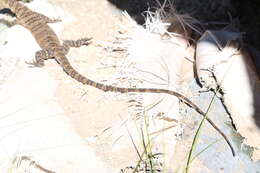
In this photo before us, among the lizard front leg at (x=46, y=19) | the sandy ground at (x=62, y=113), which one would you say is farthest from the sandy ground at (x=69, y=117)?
the lizard front leg at (x=46, y=19)

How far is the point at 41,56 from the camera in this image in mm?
5031

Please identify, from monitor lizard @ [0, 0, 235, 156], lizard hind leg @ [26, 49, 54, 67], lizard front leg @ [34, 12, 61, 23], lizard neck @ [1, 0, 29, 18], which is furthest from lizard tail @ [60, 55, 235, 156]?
lizard neck @ [1, 0, 29, 18]

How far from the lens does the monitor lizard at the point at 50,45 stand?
435 centimetres

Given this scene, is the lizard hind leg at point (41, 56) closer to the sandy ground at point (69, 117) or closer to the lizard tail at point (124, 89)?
the sandy ground at point (69, 117)

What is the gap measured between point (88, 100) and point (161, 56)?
85 centimetres

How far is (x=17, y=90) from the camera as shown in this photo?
14.7 ft

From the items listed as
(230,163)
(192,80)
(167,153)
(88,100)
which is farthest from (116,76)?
(230,163)

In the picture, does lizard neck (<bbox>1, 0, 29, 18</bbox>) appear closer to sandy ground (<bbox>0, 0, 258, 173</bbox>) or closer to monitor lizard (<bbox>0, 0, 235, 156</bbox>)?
monitor lizard (<bbox>0, 0, 235, 156</bbox>)

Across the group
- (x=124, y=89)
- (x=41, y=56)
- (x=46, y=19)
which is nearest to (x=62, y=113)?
(x=124, y=89)

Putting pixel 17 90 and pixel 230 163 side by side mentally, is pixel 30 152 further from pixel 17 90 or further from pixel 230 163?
pixel 230 163

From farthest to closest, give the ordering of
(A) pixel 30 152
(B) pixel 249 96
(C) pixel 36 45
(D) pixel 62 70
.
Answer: (C) pixel 36 45 < (D) pixel 62 70 < (B) pixel 249 96 < (A) pixel 30 152

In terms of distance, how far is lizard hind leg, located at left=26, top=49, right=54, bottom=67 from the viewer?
4870 millimetres

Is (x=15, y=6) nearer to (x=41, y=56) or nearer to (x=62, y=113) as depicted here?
(x=41, y=56)

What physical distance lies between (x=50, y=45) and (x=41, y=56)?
0.59 ft
